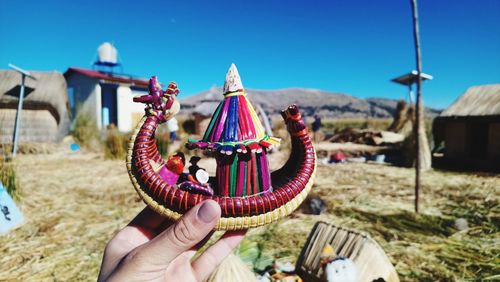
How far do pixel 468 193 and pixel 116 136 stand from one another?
341 inches

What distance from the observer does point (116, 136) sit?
9250 mm

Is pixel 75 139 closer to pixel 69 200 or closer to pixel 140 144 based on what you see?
pixel 69 200

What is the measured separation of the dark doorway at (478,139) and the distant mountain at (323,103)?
49684 mm

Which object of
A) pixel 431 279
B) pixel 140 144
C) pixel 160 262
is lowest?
pixel 431 279

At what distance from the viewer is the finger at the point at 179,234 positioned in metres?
1.39

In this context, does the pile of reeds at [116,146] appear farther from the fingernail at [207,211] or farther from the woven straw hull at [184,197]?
the fingernail at [207,211]

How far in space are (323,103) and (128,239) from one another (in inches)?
3405

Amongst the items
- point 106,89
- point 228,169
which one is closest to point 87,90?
point 106,89

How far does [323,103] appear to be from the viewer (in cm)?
8512

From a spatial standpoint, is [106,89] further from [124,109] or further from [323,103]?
[323,103]

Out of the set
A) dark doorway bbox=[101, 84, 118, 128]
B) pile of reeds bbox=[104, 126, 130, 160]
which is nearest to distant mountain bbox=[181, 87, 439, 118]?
dark doorway bbox=[101, 84, 118, 128]

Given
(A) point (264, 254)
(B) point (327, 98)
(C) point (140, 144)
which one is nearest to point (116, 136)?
(A) point (264, 254)

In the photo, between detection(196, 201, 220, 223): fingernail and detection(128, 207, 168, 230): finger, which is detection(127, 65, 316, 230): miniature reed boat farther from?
detection(128, 207, 168, 230): finger

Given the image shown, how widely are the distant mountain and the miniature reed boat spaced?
56.6 m
